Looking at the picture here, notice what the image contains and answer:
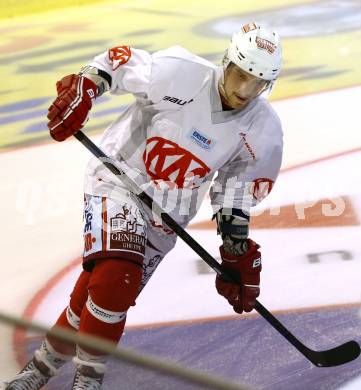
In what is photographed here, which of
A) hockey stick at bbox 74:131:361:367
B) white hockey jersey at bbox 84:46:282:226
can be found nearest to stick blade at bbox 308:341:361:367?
hockey stick at bbox 74:131:361:367

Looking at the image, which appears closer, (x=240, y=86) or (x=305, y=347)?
(x=240, y=86)

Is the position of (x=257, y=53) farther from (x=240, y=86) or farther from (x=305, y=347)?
(x=305, y=347)

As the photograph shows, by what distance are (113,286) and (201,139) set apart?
43 centimetres

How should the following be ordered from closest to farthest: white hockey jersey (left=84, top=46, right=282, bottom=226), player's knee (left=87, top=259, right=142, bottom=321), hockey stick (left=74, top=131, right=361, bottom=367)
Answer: player's knee (left=87, top=259, right=142, bottom=321)
white hockey jersey (left=84, top=46, right=282, bottom=226)
hockey stick (left=74, top=131, right=361, bottom=367)

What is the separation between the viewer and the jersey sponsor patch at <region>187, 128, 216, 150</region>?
2.35 m

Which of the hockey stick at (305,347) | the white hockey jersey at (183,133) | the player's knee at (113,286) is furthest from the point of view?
the hockey stick at (305,347)

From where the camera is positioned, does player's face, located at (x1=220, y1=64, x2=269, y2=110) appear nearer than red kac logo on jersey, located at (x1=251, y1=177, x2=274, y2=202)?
Yes

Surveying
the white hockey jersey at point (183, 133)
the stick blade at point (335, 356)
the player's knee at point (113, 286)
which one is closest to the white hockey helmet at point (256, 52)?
the white hockey jersey at point (183, 133)

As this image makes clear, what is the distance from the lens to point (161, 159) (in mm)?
2361

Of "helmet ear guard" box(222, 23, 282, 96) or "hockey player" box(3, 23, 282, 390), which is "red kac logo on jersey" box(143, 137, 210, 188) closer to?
"hockey player" box(3, 23, 282, 390)

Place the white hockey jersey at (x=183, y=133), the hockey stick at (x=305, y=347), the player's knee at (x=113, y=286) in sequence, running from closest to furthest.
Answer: the player's knee at (x=113, y=286), the white hockey jersey at (x=183, y=133), the hockey stick at (x=305, y=347)

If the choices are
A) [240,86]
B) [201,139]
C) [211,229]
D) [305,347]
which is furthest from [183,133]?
[211,229]

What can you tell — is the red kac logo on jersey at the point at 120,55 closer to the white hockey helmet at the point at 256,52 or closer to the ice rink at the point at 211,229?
the white hockey helmet at the point at 256,52

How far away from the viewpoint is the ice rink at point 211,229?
258 cm
